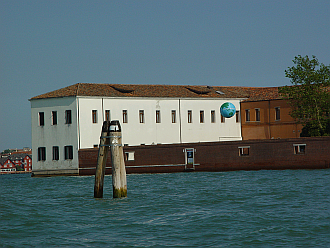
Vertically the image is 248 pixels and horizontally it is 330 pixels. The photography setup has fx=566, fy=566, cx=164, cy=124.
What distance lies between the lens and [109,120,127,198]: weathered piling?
1791cm

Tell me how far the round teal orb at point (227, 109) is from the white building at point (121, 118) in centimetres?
252

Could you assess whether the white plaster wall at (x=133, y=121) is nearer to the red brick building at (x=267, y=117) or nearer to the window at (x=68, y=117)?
the window at (x=68, y=117)

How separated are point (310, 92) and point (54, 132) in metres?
21.0

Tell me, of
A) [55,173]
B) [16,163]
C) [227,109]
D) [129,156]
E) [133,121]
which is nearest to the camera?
[129,156]

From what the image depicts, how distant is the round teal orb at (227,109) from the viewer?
161ft

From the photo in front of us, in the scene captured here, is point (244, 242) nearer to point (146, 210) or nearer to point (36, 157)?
point (146, 210)

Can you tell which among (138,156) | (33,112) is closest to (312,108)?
(138,156)

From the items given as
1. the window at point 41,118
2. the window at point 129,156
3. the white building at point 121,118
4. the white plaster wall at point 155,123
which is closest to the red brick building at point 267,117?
the white plaster wall at point 155,123

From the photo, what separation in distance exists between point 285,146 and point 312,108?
7378mm

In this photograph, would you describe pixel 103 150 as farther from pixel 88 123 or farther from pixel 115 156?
pixel 88 123

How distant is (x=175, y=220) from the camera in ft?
48.1

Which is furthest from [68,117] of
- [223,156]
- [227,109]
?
[227,109]

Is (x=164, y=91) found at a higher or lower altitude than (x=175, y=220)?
higher

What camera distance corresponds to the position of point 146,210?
55.3 feet
